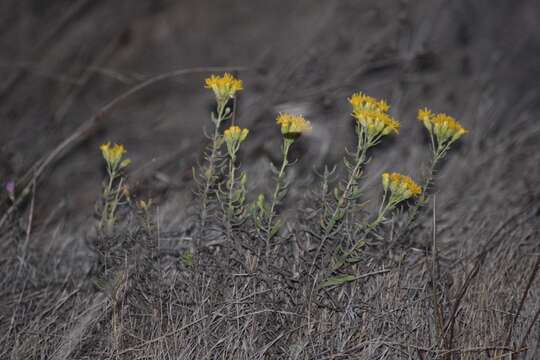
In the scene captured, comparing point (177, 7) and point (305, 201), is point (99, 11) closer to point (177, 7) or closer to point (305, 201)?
point (177, 7)

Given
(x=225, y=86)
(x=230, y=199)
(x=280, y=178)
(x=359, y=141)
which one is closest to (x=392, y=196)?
(x=359, y=141)

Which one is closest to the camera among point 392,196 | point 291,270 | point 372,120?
point 372,120

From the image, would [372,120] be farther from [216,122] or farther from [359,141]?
[216,122]

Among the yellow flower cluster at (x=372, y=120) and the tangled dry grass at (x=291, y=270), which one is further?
the tangled dry grass at (x=291, y=270)

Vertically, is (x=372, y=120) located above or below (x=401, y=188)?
above

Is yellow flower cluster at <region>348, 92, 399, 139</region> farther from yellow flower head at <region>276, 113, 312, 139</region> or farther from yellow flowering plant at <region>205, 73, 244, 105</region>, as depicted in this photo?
yellow flowering plant at <region>205, 73, 244, 105</region>

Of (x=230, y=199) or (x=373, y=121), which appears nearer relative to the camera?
(x=373, y=121)

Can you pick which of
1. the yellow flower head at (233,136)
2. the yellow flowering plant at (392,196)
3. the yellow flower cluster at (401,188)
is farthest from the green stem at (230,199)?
the yellow flower cluster at (401,188)

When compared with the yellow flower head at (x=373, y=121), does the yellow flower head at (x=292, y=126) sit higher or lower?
higher

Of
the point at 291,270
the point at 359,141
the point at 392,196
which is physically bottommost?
the point at 291,270

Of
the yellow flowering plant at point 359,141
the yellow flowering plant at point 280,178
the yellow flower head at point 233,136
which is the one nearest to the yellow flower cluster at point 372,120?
the yellow flowering plant at point 359,141

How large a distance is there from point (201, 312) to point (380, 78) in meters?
2.69

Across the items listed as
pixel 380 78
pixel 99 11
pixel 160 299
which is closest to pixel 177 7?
pixel 99 11

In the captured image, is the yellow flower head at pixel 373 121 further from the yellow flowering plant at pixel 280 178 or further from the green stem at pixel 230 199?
the green stem at pixel 230 199
